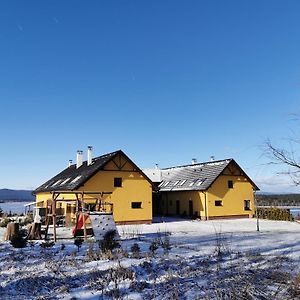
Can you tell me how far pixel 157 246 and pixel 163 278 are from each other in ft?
15.3

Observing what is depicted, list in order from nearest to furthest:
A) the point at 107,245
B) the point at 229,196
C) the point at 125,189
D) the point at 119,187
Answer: the point at 107,245, the point at 119,187, the point at 125,189, the point at 229,196

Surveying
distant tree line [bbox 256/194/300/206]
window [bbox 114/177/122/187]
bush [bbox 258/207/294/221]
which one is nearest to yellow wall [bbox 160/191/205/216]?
bush [bbox 258/207/294/221]

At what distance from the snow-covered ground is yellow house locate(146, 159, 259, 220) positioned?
18084mm

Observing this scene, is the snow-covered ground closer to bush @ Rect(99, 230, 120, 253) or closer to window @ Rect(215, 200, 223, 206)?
bush @ Rect(99, 230, 120, 253)

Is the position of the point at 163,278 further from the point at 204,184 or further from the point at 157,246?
the point at 204,184

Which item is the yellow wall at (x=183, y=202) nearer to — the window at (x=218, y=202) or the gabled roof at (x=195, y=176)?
the gabled roof at (x=195, y=176)

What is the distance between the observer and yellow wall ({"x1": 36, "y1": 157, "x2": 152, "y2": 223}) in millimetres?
26534

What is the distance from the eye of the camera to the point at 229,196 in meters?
32.3

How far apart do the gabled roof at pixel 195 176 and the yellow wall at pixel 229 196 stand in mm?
634

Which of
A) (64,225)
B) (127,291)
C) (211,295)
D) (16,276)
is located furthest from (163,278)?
(64,225)

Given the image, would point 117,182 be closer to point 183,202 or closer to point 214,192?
point 214,192

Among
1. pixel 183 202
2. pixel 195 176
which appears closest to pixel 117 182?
pixel 183 202

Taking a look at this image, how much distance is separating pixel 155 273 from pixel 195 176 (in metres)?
26.0

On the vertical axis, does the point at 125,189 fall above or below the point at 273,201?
above
